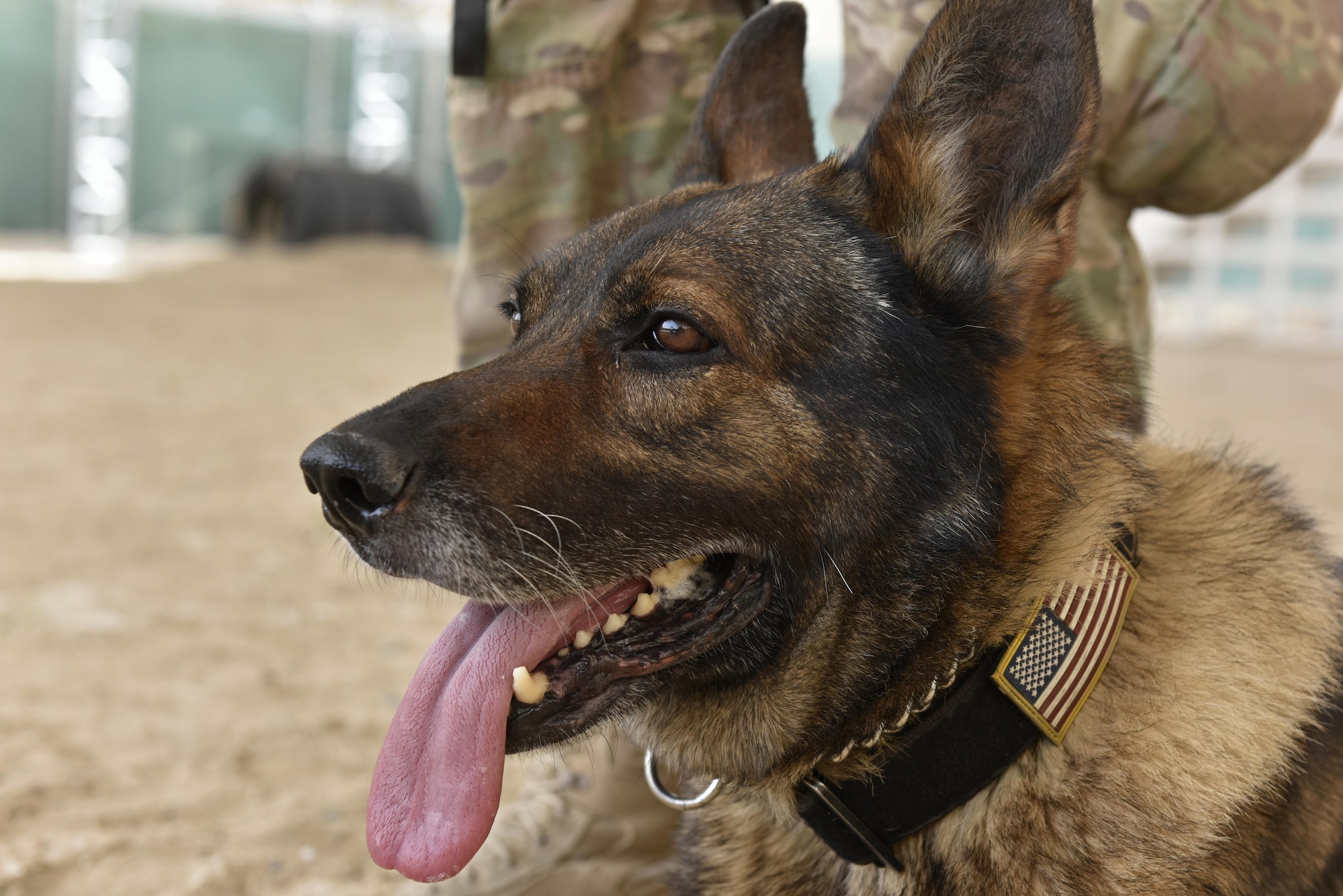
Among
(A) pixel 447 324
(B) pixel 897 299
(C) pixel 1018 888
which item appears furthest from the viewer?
(A) pixel 447 324

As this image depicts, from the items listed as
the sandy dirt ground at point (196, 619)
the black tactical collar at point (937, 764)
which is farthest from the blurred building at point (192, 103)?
the black tactical collar at point (937, 764)

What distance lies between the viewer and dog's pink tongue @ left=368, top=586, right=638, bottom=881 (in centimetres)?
152

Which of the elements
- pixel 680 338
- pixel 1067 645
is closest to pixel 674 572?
pixel 680 338

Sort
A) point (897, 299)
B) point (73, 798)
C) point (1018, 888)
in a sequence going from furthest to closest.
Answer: point (73, 798), point (897, 299), point (1018, 888)

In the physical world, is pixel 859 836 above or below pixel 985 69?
below

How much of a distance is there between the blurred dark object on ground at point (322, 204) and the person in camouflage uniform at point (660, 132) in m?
16.2

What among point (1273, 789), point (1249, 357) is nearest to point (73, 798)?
point (1273, 789)

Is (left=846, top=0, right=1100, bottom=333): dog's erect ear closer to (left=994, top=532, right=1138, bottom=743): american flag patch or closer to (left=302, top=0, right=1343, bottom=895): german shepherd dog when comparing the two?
(left=302, top=0, right=1343, bottom=895): german shepherd dog

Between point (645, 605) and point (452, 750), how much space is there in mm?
349

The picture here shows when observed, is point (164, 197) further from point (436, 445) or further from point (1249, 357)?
point (436, 445)

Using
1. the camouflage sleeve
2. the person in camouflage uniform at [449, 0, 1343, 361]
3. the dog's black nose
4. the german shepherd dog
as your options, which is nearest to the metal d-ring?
the german shepherd dog

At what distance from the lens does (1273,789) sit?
60.4 inches

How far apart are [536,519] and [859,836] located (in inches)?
26.1

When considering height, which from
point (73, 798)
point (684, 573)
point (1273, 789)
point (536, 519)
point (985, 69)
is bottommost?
point (73, 798)
